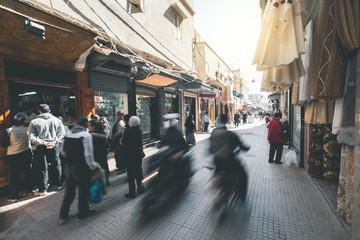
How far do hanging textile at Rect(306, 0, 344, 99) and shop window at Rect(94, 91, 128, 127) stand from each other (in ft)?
23.1

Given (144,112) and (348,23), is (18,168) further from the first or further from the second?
(348,23)

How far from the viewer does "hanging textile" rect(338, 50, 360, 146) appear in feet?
7.65

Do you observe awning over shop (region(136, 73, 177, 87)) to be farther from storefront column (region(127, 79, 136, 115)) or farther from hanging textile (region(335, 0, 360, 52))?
hanging textile (region(335, 0, 360, 52))

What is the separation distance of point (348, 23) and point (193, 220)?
3.83 metres

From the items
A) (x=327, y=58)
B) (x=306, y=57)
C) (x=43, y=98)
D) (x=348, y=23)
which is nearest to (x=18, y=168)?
(x=43, y=98)

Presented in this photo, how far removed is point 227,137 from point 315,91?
1.56 metres

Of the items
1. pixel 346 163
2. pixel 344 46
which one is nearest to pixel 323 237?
pixel 346 163

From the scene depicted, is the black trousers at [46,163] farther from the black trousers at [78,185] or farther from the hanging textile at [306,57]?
the hanging textile at [306,57]

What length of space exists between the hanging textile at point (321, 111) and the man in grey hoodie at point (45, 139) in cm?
657

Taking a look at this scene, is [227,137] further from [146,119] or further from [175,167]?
[146,119]

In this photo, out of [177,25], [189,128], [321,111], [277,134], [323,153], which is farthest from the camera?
[177,25]

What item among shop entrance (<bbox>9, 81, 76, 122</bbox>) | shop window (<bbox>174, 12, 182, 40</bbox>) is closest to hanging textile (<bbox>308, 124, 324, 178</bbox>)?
shop entrance (<bbox>9, 81, 76, 122</bbox>)

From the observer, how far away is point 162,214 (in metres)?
3.26

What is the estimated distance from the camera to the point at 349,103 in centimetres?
244
